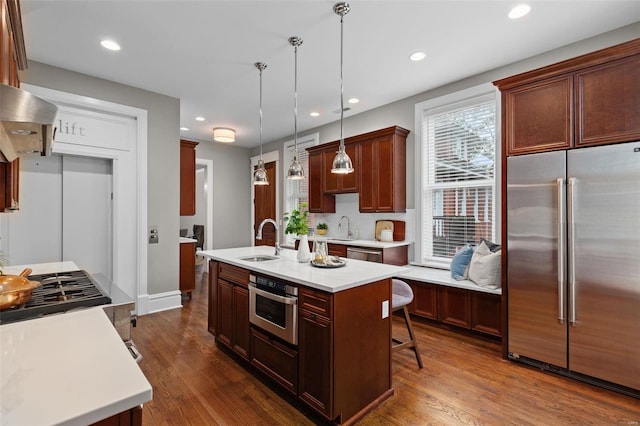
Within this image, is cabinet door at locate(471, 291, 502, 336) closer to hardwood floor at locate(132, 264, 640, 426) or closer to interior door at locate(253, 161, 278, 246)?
hardwood floor at locate(132, 264, 640, 426)

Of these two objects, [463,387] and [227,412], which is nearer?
[227,412]

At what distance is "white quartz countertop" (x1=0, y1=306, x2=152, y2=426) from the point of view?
727mm

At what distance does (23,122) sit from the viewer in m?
1.09

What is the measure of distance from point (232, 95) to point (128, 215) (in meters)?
2.13

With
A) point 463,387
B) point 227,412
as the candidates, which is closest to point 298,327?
point 227,412

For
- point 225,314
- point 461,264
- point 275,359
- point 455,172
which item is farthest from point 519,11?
point 225,314

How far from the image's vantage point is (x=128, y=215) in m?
4.05

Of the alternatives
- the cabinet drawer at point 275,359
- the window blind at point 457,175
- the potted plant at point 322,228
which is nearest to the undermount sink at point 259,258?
the cabinet drawer at point 275,359

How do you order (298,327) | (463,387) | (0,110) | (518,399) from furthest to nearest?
(463,387)
(518,399)
(298,327)
(0,110)

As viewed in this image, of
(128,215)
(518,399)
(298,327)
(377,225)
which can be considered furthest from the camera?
(377,225)

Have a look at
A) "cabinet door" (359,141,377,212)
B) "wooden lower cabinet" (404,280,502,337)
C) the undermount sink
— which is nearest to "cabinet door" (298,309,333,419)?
the undermount sink

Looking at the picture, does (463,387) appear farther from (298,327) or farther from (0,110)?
(0,110)

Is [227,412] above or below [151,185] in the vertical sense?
below

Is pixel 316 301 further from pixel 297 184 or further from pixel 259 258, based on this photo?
pixel 297 184
